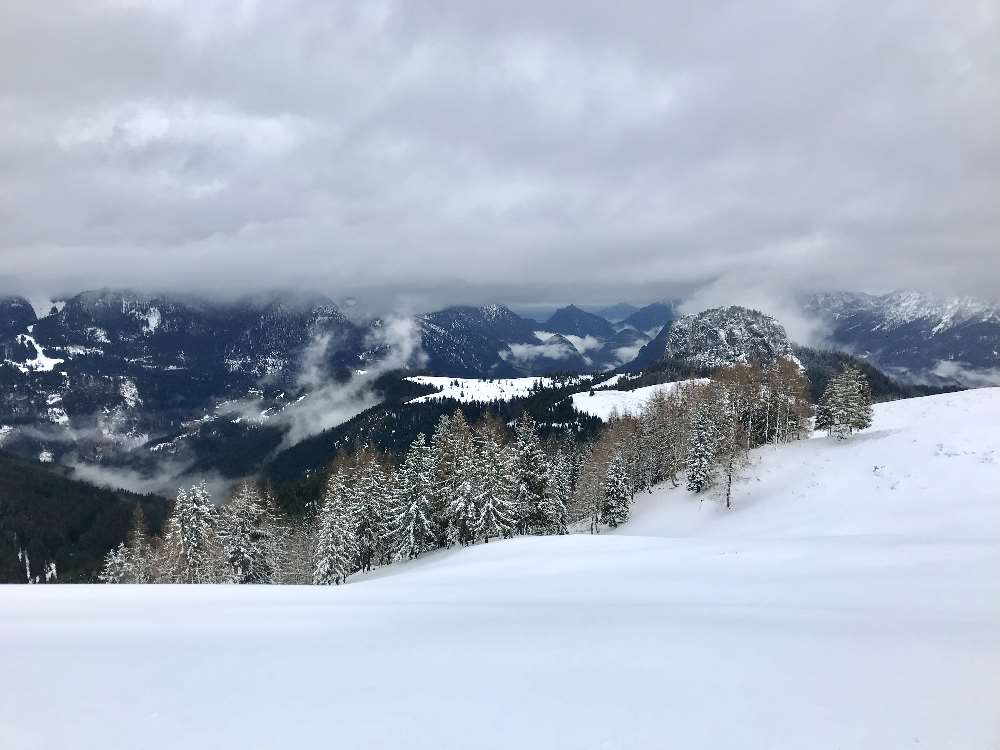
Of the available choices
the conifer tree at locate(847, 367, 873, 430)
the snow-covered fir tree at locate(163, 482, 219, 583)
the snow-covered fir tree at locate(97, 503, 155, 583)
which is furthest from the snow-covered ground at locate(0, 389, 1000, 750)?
the conifer tree at locate(847, 367, 873, 430)

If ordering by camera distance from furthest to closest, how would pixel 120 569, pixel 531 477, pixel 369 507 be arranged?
1. pixel 120 569
2. pixel 531 477
3. pixel 369 507

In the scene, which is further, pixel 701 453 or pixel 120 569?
pixel 120 569

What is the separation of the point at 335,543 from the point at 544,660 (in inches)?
1642

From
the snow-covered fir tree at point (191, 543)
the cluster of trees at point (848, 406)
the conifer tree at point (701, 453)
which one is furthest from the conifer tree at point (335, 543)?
the cluster of trees at point (848, 406)

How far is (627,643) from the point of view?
1127cm

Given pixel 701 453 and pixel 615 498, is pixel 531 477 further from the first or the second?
pixel 701 453

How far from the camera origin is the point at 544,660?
10508 mm

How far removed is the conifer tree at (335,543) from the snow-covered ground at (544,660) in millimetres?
24323

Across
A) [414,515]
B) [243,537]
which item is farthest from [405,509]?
[243,537]

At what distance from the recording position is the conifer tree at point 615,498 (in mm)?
68250

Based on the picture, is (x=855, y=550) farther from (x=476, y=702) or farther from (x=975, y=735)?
(x=476, y=702)

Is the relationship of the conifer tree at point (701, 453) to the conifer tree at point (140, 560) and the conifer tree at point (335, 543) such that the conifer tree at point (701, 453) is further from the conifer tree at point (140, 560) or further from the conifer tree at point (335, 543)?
the conifer tree at point (140, 560)

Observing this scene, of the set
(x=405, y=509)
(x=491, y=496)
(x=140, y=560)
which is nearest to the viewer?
(x=491, y=496)

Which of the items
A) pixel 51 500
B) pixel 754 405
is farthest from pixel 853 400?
pixel 51 500
